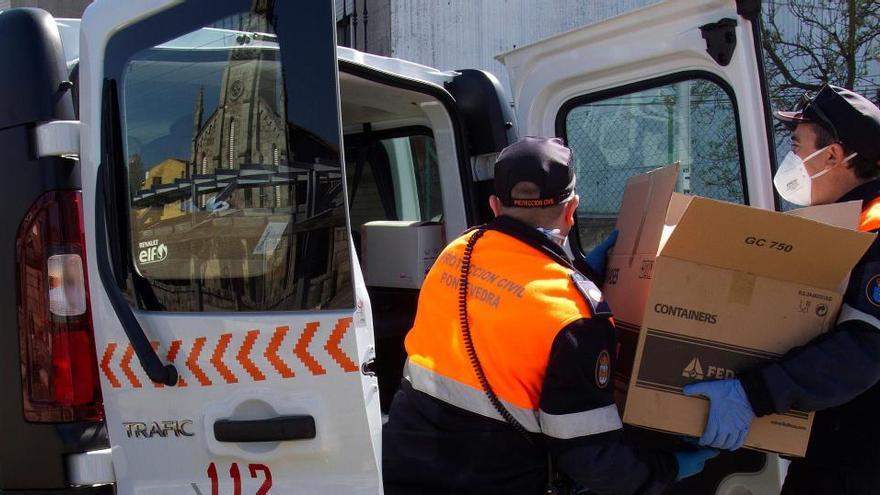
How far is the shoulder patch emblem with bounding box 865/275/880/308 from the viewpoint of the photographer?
1858 mm

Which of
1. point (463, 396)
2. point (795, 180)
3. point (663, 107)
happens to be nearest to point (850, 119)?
point (795, 180)

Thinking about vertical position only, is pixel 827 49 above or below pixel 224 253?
above

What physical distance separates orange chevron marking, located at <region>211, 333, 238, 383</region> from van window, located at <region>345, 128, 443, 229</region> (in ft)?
6.19

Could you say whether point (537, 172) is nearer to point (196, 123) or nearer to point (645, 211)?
point (645, 211)

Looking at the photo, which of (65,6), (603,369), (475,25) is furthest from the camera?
(65,6)

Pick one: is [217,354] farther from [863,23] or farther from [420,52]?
[420,52]

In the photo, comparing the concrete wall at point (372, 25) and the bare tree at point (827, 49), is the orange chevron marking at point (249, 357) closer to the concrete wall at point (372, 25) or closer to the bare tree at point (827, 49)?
the bare tree at point (827, 49)

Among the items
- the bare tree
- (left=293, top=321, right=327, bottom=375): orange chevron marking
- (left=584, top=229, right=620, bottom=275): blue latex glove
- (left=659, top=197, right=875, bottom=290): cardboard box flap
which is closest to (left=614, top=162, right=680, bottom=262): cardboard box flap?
(left=584, top=229, right=620, bottom=275): blue latex glove

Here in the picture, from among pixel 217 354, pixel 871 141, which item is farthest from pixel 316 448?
pixel 871 141

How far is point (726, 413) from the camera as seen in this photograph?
1.80 m

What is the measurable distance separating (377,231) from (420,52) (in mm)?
9542

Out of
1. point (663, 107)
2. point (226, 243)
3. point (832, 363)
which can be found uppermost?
point (663, 107)

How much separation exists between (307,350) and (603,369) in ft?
2.23

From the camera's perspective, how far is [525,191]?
5.90 ft
